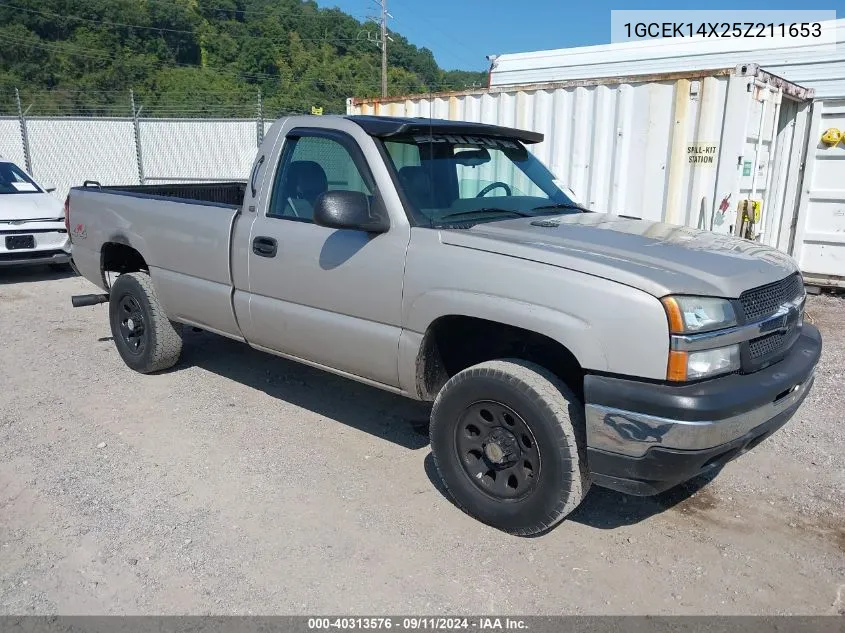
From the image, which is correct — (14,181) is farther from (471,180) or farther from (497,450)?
(497,450)

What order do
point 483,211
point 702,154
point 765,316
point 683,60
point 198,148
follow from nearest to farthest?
point 765,316 < point 483,211 < point 702,154 < point 683,60 < point 198,148

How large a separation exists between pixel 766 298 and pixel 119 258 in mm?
4981

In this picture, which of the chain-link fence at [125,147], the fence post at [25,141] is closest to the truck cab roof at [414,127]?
the chain-link fence at [125,147]

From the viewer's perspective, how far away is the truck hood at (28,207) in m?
9.20

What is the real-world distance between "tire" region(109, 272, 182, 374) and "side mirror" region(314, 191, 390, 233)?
7.74 feet

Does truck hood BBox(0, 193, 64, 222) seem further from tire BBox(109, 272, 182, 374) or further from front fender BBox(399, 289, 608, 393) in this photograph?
front fender BBox(399, 289, 608, 393)

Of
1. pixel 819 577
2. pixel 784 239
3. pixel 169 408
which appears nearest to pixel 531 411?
pixel 819 577

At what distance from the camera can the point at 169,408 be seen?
505cm

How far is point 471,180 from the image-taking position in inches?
167

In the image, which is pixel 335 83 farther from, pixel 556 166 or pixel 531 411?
pixel 531 411

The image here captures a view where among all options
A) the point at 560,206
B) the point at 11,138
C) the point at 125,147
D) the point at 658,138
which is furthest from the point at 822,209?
the point at 11,138

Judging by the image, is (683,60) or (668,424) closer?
(668,424)

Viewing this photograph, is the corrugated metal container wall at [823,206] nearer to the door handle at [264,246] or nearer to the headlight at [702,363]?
the headlight at [702,363]

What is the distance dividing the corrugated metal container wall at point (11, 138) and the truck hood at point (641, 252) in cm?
1740
